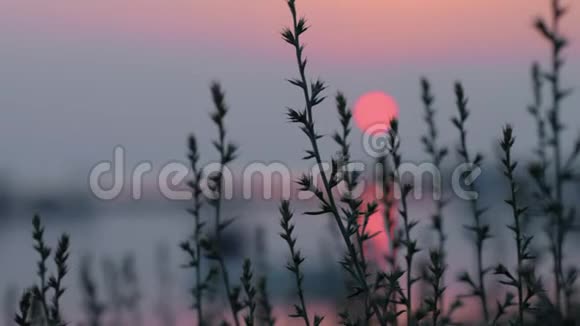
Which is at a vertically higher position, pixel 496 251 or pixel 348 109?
pixel 348 109

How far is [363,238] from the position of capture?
3979 millimetres

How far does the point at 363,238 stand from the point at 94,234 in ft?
47.8

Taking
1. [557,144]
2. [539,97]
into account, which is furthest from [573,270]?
[539,97]

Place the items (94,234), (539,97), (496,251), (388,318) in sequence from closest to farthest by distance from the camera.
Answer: (388,318)
(539,97)
(496,251)
(94,234)

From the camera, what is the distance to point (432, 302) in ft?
13.2

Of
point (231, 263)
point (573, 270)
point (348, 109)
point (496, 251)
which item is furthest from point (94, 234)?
point (573, 270)

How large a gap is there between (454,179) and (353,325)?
229cm

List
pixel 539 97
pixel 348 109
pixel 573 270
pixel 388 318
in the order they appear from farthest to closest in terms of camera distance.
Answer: pixel 539 97
pixel 348 109
pixel 388 318
pixel 573 270

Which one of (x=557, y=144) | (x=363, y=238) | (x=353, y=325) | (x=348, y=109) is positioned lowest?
(x=353, y=325)

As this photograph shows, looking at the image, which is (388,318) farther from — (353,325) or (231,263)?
(231,263)

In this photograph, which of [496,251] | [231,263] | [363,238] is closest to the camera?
[363,238]

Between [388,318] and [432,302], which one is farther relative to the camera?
[432,302]

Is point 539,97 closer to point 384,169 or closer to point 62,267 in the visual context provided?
A: point 384,169

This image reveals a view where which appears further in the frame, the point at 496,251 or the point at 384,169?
the point at 496,251
